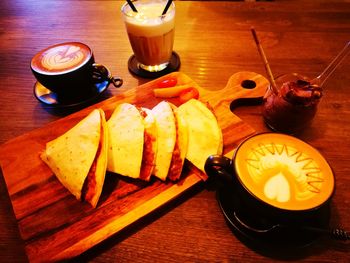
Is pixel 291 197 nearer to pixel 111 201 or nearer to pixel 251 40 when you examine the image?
pixel 111 201

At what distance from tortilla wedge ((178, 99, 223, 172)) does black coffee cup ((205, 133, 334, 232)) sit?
9.6 inches

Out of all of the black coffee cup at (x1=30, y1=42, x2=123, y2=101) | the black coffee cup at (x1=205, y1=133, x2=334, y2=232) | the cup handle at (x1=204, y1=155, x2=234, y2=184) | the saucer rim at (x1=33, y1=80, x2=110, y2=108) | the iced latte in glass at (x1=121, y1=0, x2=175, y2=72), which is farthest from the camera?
the iced latte in glass at (x1=121, y1=0, x2=175, y2=72)

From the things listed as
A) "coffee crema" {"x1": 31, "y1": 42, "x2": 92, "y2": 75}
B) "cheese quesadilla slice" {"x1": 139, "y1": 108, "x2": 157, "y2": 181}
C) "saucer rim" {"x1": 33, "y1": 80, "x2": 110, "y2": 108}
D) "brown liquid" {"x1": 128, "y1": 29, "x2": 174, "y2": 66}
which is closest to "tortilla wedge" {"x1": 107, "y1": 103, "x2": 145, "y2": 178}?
"cheese quesadilla slice" {"x1": 139, "y1": 108, "x2": 157, "y2": 181}

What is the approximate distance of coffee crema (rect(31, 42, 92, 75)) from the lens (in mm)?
1490

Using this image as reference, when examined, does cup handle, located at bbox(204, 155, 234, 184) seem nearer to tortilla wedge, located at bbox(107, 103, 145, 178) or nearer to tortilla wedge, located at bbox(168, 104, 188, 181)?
tortilla wedge, located at bbox(168, 104, 188, 181)

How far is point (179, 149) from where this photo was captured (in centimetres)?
126

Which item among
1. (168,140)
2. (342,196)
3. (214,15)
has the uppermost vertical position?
(214,15)

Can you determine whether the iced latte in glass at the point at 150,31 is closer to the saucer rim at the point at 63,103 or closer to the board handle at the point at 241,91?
the saucer rim at the point at 63,103

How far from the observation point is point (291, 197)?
893 mm

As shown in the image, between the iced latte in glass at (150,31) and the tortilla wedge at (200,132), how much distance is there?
0.55 m

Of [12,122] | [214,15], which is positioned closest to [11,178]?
[12,122]

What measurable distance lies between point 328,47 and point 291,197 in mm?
1708

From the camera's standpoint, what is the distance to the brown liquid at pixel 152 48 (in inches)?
69.5

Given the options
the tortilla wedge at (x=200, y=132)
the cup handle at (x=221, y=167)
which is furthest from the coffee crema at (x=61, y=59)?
the cup handle at (x=221, y=167)
